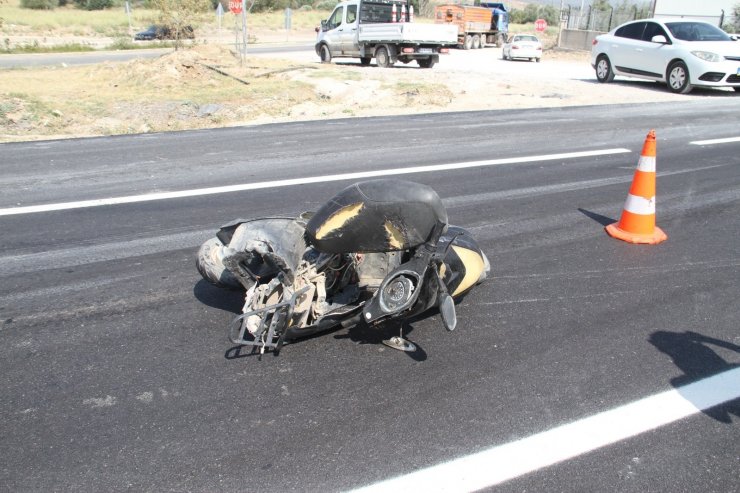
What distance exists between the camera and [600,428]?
10.0 ft

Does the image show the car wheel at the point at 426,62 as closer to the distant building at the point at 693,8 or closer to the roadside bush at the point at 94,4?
the distant building at the point at 693,8

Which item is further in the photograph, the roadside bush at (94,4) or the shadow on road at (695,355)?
the roadside bush at (94,4)

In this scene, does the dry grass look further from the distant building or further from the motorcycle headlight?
the distant building

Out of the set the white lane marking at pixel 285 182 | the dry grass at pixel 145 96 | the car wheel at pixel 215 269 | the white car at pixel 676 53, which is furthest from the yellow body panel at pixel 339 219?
the white car at pixel 676 53

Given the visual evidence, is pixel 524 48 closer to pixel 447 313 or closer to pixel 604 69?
pixel 604 69

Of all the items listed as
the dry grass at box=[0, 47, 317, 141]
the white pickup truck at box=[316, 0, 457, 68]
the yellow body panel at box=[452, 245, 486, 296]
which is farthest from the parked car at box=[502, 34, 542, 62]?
the yellow body panel at box=[452, 245, 486, 296]

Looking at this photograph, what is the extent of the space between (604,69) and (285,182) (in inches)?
610

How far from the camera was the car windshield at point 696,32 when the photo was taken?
1695cm

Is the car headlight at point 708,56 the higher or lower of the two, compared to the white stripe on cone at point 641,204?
higher

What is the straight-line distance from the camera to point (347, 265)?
382 cm

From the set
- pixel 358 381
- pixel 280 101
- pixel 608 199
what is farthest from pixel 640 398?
pixel 280 101

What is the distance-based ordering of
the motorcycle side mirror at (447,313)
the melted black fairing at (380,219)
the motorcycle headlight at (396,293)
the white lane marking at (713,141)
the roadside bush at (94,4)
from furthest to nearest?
1. the roadside bush at (94,4)
2. the white lane marking at (713,141)
3. the melted black fairing at (380,219)
4. the motorcycle headlight at (396,293)
5. the motorcycle side mirror at (447,313)

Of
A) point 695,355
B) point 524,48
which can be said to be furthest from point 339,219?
point 524,48

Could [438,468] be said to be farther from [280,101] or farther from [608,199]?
[280,101]
